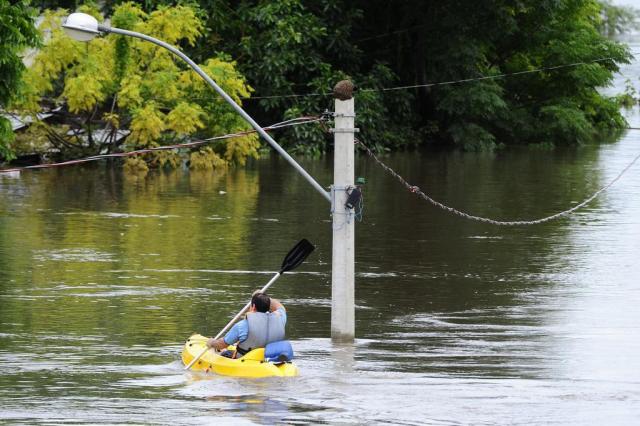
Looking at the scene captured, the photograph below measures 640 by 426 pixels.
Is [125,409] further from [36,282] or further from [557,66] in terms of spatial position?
[557,66]

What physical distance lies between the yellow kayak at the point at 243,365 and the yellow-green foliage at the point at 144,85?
28794 millimetres

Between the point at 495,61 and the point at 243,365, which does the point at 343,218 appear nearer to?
the point at 243,365

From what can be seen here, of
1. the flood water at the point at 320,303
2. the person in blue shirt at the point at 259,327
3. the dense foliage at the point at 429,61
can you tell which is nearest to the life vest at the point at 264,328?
the person in blue shirt at the point at 259,327

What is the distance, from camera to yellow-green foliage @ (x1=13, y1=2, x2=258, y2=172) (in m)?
45.6

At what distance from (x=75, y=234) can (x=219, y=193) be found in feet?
31.2

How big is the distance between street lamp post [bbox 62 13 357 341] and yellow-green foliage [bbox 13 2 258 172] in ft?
87.4

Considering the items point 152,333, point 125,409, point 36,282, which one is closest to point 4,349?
point 152,333

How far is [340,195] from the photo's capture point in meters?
18.1

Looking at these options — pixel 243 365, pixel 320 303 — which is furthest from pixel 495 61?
pixel 243 365

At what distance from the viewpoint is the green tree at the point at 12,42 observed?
3234 cm

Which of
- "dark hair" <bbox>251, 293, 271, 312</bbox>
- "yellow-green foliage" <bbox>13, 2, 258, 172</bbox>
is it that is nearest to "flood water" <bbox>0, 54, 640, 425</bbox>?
"dark hair" <bbox>251, 293, 271, 312</bbox>

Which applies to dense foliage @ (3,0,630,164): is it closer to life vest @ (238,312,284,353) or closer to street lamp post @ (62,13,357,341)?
street lamp post @ (62,13,357,341)

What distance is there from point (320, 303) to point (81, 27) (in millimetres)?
6523

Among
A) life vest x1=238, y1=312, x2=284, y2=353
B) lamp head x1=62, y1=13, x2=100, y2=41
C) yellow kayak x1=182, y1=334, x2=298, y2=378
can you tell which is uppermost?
lamp head x1=62, y1=13, x2=100, y2=41
